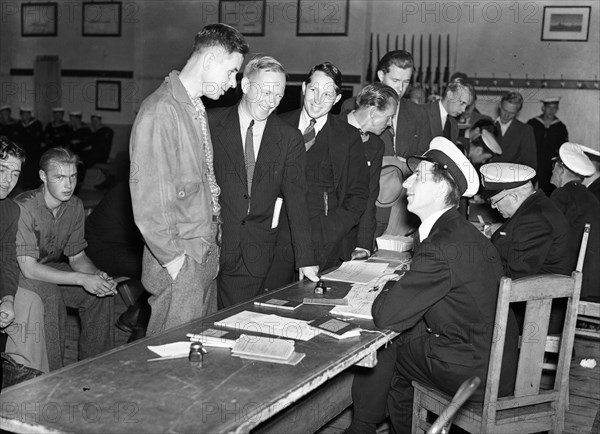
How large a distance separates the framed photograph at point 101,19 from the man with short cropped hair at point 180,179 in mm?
11125

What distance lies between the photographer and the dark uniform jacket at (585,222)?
4.67 meters

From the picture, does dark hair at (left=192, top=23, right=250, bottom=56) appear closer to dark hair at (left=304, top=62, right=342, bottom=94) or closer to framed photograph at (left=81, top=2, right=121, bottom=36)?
dark hair at (left=304, top=62, right=342, bottom=94)

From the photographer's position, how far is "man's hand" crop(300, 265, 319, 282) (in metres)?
3.56

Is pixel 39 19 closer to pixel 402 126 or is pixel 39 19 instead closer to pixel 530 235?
pixel 402 126

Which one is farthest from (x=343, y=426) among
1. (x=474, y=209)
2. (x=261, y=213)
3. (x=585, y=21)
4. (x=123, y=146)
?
(x=123, y=146)

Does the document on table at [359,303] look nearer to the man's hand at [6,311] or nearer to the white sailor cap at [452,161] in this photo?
the white sailor cap at [452,161]

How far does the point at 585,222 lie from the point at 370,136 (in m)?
1.61

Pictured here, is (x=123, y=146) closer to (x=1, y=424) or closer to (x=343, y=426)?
(x=343, y=426)

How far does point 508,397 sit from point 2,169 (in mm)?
2602

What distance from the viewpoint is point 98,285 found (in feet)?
13.5

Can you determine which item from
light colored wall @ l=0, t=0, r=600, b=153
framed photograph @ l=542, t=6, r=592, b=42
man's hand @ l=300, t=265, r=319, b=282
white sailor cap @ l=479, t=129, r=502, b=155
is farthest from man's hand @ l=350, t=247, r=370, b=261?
framed photograph @ l=542, t=6, r=592, b=42

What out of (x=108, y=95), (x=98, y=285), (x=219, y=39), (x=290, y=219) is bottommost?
(x=98, y=285)

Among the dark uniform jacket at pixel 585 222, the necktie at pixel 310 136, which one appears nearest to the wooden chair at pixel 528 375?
the necktie at pixel 310 136

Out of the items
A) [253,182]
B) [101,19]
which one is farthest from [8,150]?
[101,19]
